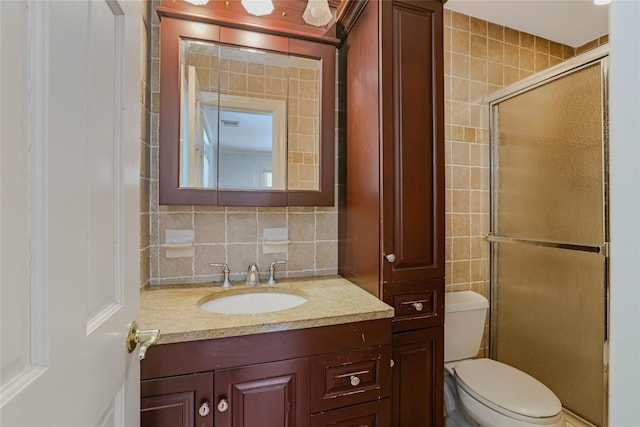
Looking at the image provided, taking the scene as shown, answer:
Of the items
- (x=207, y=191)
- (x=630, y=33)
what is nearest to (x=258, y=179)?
(x=207, y=191)

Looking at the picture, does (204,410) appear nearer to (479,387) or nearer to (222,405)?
(222,405)

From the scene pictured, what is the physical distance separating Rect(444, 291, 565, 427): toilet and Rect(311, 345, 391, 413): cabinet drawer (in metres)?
0.56

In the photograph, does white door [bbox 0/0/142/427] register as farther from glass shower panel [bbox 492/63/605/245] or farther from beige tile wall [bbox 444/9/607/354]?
glass shower panel [bbox 492/63/605/245]

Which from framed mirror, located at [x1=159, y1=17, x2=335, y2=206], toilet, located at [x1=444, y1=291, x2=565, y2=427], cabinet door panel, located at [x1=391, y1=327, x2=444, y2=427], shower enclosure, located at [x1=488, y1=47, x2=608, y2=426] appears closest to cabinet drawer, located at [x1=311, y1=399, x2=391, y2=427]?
cabinet door panel, located at [x1=391, y1=327, x2=444, y2=427]

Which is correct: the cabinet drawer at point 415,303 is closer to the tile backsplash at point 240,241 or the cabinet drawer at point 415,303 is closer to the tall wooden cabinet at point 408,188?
the tall wooden cabinet at point 408,188

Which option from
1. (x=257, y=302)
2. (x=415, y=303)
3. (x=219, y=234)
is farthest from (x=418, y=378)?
(x=219, y=234)

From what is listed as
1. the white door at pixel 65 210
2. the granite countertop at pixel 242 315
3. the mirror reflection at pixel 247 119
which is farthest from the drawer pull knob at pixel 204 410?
the mirror reflection at pixel 247 119

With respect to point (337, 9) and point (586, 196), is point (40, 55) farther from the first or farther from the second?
point (586, 196)

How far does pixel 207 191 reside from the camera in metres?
1.38

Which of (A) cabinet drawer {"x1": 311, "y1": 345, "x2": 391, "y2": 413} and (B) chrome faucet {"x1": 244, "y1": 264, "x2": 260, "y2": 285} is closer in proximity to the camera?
(A) cabinet drawer {"x1": 311, "y1": 345, "x2": 391, "y2": 413}

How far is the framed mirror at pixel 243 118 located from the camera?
1337 millimetres

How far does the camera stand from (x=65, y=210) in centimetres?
42

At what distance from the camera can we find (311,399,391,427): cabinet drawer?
1037 mm

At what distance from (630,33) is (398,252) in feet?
3.22
